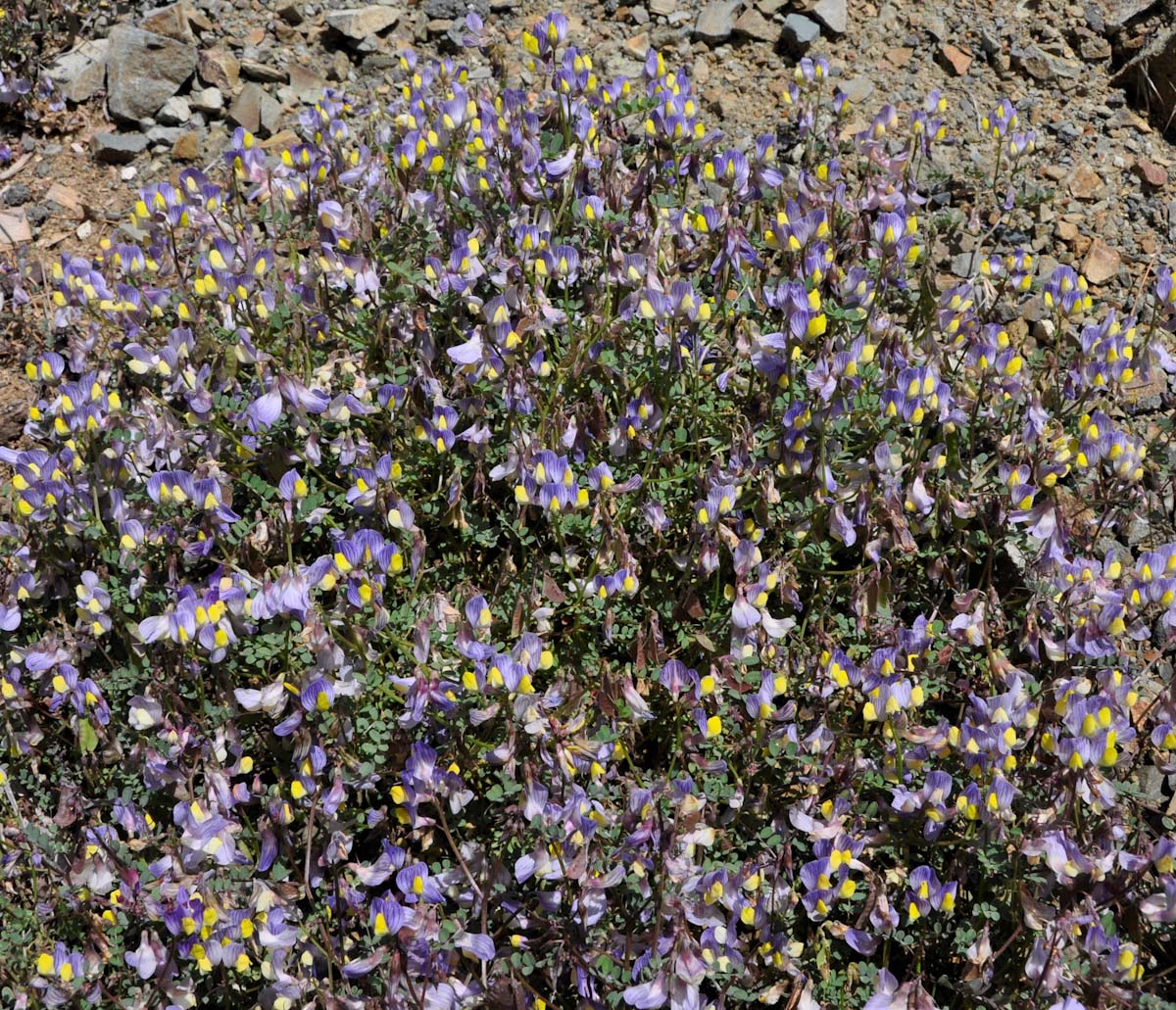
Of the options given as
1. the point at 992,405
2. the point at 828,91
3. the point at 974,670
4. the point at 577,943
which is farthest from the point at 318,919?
the point at 828,91

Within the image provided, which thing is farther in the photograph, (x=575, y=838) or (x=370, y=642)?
(x=370, y=642)

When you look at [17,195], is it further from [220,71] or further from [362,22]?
[362,22]

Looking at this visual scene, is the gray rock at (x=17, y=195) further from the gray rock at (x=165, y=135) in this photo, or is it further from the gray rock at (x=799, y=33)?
the gray rock at (x=799, y=33)

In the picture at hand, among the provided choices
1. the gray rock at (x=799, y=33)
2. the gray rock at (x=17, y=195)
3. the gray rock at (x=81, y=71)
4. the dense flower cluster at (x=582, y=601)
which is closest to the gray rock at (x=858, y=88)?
the gray rock at (x=799, y=33)

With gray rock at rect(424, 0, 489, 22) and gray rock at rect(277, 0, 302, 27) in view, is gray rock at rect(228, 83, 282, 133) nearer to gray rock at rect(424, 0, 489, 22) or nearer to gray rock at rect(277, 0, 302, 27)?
gray rock at rect(277, 0, 302, 27)

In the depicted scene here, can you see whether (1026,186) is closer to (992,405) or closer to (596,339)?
(992,405)

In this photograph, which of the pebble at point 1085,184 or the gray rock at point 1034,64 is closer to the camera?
the pebble at point 1085,184
